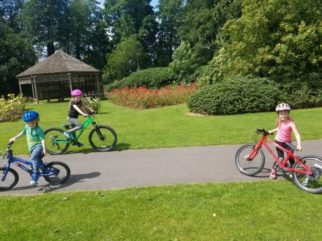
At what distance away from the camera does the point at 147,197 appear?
20.1 ft

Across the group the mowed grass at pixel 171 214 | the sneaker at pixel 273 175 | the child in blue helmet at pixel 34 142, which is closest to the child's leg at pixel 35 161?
the child in blue helmet at pixel 34 142

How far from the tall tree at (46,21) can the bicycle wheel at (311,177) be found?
69365 millimetres

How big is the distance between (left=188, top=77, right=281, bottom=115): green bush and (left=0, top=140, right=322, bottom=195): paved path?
673 cm

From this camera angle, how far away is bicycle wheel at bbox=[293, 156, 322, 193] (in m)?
6.07

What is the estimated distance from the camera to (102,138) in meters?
10.2

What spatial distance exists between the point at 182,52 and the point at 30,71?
1831cm

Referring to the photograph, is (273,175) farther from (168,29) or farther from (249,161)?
(168,29)

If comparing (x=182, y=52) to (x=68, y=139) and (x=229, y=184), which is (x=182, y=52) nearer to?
(x=68, y=139)

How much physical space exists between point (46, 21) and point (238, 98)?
6194 cm

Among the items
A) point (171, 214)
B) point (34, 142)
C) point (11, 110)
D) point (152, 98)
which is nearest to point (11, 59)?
point (11, 110)

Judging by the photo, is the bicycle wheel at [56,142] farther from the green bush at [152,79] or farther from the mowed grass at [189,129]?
the green bush at [152,79]

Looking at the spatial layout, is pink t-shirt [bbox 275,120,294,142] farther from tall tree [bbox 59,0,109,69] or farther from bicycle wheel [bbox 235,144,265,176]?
tall tree [bbox 59,0,109,69]

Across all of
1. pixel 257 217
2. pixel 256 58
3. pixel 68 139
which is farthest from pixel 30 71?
pixel 257 217

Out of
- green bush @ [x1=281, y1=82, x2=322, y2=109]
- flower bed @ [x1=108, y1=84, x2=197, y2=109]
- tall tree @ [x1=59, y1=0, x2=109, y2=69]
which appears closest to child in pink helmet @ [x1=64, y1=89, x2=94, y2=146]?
green bush @ [x1=281, y1=82, x2=322, y2=109]
